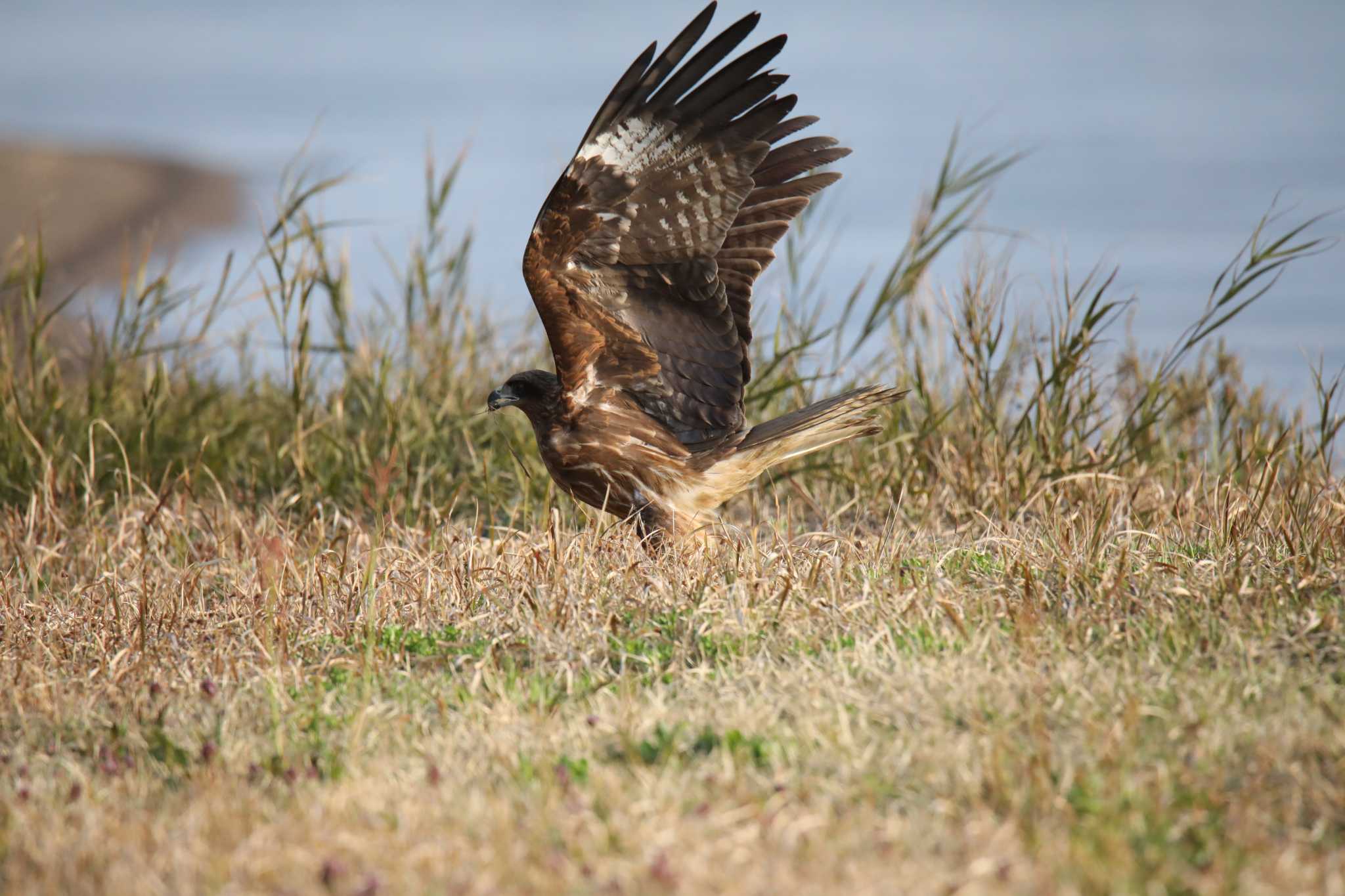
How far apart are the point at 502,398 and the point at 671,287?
889 mm

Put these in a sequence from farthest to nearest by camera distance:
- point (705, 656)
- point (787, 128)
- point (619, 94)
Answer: point (787, 128), point (619, 94), point (705, 656)

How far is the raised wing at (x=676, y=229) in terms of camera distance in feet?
15.3

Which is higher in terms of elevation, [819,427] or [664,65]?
[664,65]

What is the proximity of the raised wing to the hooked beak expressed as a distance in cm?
26

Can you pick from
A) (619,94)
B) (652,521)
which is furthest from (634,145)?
(652,521)

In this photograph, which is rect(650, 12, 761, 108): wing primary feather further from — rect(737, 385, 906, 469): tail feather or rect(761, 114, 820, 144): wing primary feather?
rect(737, 385, 906, 469): tail feather

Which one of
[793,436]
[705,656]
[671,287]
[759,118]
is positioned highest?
[759,118]

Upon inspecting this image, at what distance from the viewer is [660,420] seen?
546cm

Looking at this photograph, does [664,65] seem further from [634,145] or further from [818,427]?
[818,427]

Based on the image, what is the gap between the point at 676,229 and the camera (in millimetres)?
4961

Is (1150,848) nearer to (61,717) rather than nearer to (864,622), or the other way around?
(864,622)

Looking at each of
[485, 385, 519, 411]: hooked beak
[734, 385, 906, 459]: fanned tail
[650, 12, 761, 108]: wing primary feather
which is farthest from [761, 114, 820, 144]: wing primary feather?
[485, 385, 519, 411]: hooked beak

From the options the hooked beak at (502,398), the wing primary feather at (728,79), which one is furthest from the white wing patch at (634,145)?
the hooked beak at (502,398)

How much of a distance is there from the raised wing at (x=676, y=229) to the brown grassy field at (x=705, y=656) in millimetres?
808
